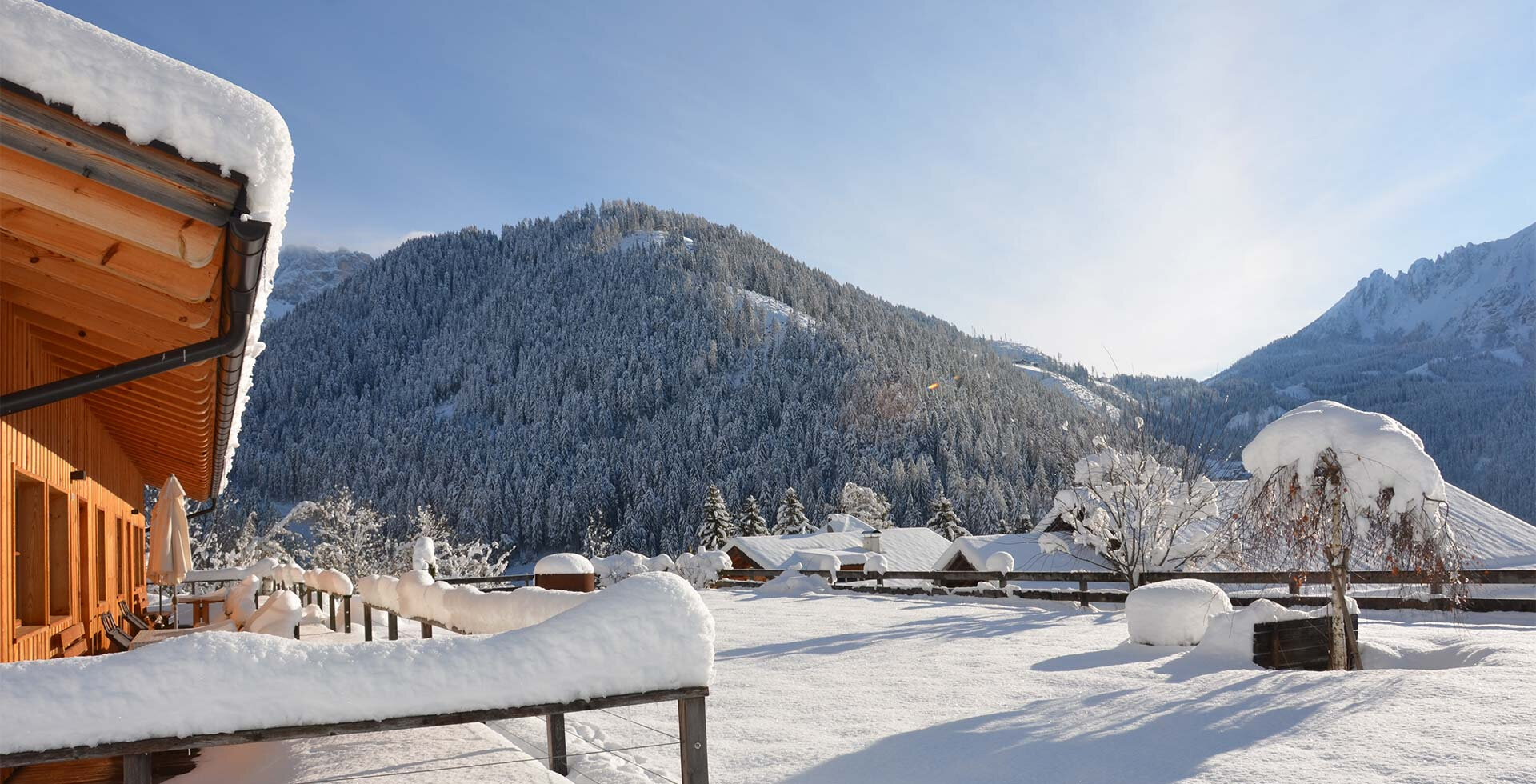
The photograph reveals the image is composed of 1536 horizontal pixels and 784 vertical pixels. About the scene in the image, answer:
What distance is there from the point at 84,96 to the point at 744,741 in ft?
17.8

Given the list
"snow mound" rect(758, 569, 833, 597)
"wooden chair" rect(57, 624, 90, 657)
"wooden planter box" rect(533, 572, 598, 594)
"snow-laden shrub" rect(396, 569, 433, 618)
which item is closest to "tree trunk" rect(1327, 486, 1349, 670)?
"wooden planter box" rect(533, 572, 598, 594)

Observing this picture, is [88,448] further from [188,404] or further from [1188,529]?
[1188,529]

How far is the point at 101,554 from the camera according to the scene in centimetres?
1070

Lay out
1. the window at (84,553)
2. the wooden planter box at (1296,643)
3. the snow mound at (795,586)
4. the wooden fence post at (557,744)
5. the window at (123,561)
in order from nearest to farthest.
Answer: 1. the wooden fence post at (557,744)
2. the window at (84,553)
3. the wooden planter box at (1296,643)
4. the window at (123,561)
5. the snow mound at (795,586)

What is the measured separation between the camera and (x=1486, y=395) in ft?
585

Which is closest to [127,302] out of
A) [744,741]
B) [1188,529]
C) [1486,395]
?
[744,741]

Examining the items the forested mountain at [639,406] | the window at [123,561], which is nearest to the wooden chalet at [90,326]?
the window at [123,561]

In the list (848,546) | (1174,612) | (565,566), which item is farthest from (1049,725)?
(848,546)

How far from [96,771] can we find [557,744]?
2.94 m

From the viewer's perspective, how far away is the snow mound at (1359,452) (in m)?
8.29

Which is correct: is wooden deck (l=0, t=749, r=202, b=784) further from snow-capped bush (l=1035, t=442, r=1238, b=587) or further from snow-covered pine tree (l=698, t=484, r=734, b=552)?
snow-covered pine tree (l=698, t=484, r=734, b=552)

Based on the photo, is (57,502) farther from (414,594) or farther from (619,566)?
(619,566)

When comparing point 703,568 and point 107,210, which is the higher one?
point 107,210

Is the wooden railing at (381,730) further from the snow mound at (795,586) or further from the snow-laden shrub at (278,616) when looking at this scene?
the snow mound at (795,586)
